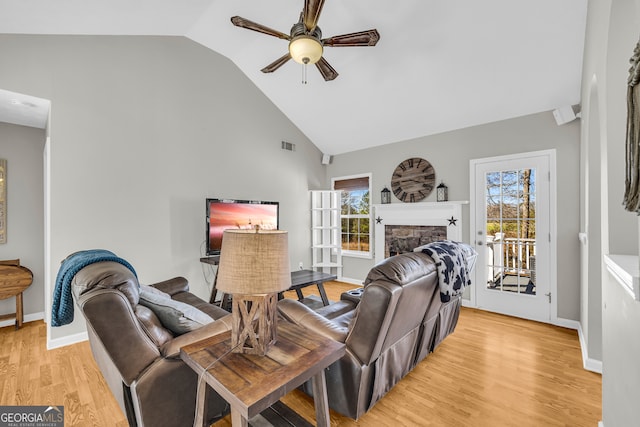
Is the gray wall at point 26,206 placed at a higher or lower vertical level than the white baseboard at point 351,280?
higher

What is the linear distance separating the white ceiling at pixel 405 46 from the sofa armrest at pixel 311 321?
2974 millimetres

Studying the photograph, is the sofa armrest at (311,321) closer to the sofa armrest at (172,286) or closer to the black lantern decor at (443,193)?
the sofa armrest at (172,286)

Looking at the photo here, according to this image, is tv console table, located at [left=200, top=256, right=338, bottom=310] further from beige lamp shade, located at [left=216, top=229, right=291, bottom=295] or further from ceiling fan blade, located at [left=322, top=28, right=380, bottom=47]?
ceiling fan blade, located at [left=322, top=28, right=380, bottom=47]

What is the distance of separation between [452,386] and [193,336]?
1.84m

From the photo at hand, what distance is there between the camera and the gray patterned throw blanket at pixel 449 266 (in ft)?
6.43

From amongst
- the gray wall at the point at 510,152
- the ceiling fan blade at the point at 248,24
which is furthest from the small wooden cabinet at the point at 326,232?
the ceiling fan blade at the point at 248,24

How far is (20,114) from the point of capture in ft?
10.0

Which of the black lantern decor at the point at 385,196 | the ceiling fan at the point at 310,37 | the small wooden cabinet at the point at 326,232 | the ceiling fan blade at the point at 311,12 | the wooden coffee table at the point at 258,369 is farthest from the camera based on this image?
the small wooden cabinet at the point at 326,232

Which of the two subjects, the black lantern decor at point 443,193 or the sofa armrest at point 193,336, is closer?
the sofa armrest at point 193,336

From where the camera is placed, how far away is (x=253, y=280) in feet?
4.05

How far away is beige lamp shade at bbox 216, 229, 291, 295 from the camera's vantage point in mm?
1234

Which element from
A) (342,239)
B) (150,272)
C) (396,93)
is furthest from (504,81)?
(150,272)

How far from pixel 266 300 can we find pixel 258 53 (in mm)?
3755

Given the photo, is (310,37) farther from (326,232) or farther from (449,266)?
(326,232)
